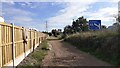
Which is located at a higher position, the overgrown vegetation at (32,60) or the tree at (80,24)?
the tree at (80,24)

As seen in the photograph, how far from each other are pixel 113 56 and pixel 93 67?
4.15 metres

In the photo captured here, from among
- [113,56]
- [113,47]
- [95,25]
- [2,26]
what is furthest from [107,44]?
[2,26]

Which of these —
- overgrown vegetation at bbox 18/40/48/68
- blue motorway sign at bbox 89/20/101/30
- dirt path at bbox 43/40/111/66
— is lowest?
dirt path at bbox 43/40/111/66

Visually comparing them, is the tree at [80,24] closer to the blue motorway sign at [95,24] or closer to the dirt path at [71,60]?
the blue motorway sign at [95,24]

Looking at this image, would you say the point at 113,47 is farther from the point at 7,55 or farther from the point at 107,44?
the point at 7,55

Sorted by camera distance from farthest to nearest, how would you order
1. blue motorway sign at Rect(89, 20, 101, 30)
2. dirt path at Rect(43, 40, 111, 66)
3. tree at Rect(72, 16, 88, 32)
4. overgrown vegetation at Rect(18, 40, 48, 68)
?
tree at Rect(72, 16, 88, 32)
blue motorway sign at Rect(89, 20, 101, 30)
dirt path at Rect(43, 40, 111, 66)
overgrown vegetation at Rect(18, 40, 48, 68)

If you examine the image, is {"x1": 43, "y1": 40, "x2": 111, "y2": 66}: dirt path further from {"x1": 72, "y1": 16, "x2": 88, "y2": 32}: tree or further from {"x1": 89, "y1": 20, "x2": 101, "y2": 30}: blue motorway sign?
{"x1": 72, "y1": 16, "x2": 88, "y2": 32}: tree

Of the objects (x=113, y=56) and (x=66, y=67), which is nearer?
(x=66, y=67)

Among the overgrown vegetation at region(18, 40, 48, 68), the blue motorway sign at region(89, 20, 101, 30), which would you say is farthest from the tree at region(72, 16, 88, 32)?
the overgrown vegetation at region(18, 40, 48, 68)

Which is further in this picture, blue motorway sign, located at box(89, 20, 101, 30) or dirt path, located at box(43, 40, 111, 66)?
blue motorway sign, located at box(89, 20, 101, 30)

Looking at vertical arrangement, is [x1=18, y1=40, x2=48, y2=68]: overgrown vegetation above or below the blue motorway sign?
below

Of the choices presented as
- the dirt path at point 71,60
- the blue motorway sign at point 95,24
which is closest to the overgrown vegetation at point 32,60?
the dirt path at point 71,60

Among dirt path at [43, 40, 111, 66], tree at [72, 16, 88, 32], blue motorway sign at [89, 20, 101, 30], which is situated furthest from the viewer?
tree at [72, 16, 88, 32]

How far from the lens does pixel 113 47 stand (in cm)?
1880
